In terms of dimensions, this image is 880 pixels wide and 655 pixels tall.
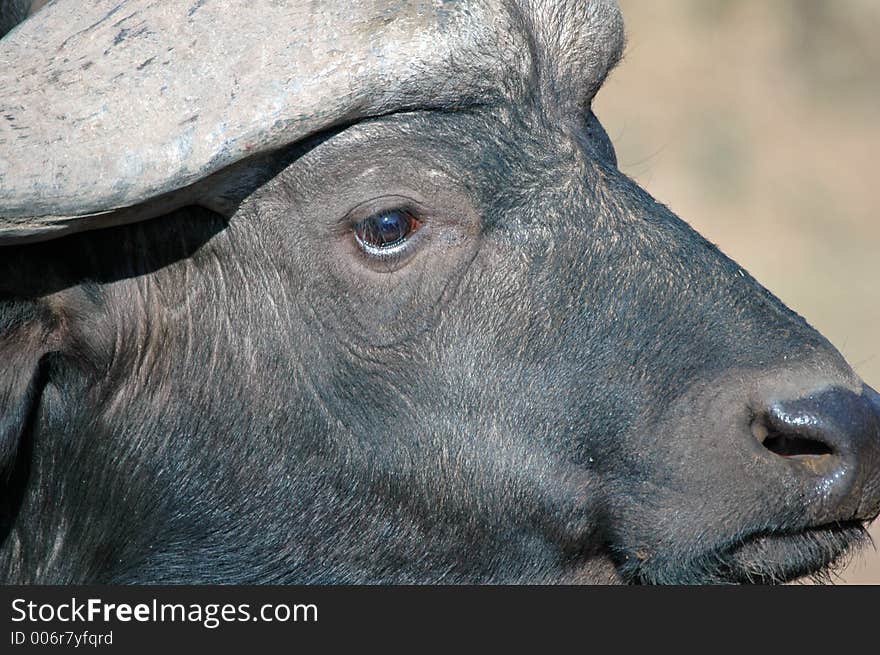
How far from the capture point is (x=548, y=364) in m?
3.94

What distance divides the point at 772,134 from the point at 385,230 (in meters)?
13.0

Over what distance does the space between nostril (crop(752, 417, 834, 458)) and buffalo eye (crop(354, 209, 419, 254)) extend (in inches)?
47.1

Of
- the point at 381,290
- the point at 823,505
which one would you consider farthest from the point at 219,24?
the point at 823,505

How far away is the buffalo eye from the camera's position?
12.8ft

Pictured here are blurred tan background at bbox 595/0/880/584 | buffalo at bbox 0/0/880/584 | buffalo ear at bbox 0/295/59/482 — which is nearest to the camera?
buffalo at bbox 0/0/880/584

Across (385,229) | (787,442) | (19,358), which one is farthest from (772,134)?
(19,358)

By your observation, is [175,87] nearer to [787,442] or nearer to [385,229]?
[385,229]

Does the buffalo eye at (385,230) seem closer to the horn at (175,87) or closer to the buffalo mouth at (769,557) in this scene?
the horn at (175,87)

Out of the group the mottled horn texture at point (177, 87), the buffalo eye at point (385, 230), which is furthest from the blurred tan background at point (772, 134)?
the mottled horn texture at point (177, 87)

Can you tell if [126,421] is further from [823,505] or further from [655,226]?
[823,505]

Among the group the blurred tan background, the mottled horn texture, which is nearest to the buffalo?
the mottled horn texture

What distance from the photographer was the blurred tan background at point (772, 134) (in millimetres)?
13977

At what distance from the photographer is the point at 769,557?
3826mm

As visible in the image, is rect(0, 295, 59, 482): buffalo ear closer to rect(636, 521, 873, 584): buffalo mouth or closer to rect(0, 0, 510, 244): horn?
rect(0, 0, 510, 244): horn
